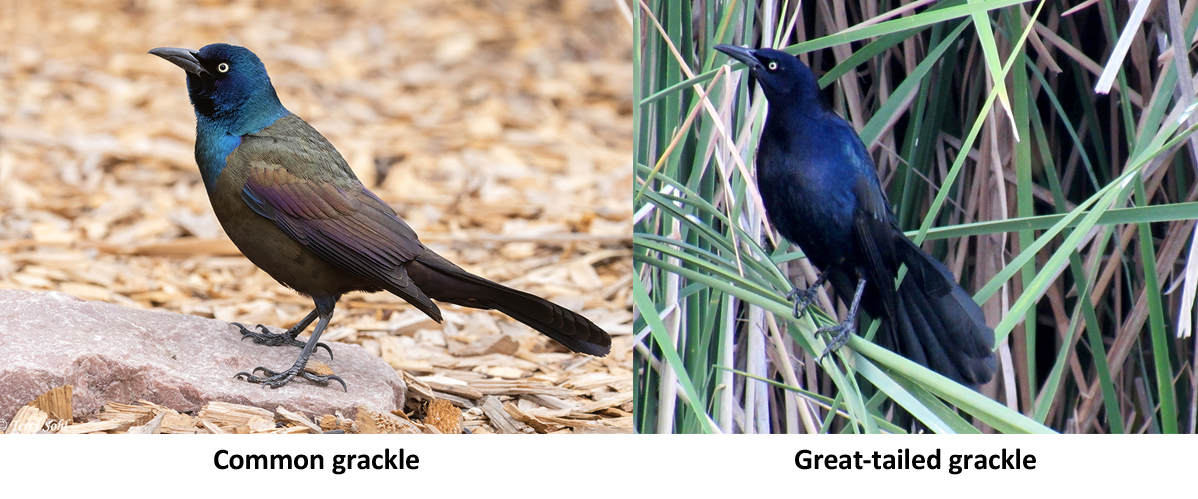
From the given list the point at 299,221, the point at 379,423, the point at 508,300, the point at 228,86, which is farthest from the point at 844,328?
the point at 228,86

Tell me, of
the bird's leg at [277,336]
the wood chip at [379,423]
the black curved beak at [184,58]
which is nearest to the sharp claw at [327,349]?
the bird's leg at [277,336]

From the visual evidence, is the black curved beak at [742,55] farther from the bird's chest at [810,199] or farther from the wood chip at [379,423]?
the wood chip at [379,423]

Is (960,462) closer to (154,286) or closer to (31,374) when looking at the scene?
(31,374)

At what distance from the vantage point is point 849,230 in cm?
232

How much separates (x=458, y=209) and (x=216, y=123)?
2.16 m

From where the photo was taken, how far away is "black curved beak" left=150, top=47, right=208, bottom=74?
95.3 inches

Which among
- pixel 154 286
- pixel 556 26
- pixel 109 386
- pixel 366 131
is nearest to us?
pixel 109 386

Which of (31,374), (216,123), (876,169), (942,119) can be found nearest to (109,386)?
(31,374)

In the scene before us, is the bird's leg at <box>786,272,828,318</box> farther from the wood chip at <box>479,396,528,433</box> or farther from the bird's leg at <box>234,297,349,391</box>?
the bird's leg at <box>234,297,349,391</box>

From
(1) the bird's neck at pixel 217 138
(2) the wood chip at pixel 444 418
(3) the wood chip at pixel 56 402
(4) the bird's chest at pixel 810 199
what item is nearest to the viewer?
(4) the bird's chest at pixel 810 199

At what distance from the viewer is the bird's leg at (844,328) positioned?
2.34m

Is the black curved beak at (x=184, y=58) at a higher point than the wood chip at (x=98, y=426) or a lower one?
higher

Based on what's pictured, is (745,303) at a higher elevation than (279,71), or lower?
lower

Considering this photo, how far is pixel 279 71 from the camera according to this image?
5.96 metres
